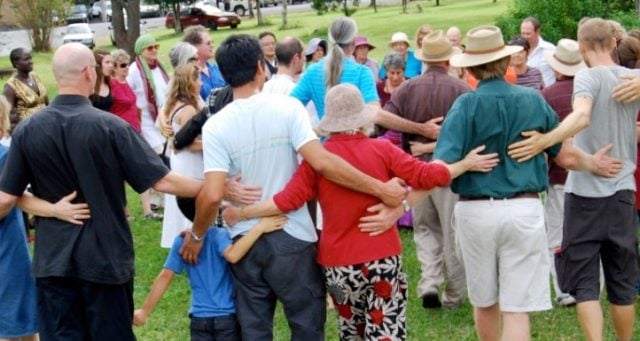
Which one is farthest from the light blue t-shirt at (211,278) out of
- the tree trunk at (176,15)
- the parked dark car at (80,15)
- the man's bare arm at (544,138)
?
the parked dark car at (80,15)

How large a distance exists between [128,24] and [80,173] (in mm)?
24598

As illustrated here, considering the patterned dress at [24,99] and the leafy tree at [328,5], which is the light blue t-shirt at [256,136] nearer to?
the patterned dress at [24,99]

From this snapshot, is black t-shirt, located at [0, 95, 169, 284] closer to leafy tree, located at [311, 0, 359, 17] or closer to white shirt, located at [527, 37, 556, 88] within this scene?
white shirt, located at [527, 37, 556, 88]

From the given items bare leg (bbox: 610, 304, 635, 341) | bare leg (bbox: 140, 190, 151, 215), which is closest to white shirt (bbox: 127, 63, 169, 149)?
bare leg (bbox: 140, 190, 151, 215)

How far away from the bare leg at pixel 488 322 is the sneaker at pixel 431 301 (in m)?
1.56

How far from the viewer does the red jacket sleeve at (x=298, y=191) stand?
15.3ft

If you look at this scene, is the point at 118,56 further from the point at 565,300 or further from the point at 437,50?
the point at 565,300

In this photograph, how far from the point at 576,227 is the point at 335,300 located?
165 centimetres

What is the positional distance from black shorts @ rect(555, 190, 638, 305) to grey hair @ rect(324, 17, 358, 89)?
6.36ft

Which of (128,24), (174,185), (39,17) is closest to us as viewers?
(174,185)

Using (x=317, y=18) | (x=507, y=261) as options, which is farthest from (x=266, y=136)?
(x=317, y=18)

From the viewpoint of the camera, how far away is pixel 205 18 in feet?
171

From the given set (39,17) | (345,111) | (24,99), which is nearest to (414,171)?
(345,111)

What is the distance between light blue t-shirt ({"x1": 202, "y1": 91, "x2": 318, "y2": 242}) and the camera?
464 cm
